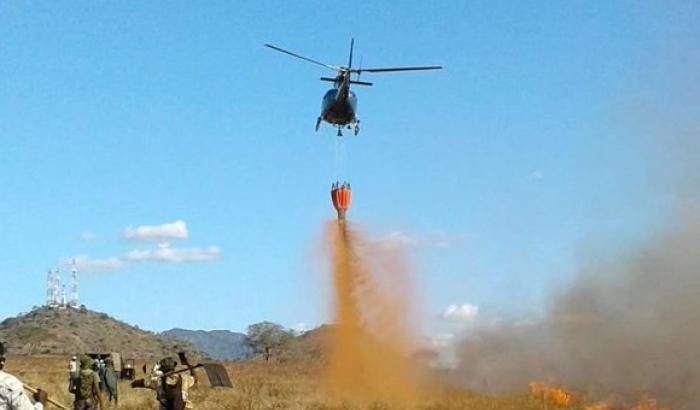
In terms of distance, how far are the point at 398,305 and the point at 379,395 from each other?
5461 mm

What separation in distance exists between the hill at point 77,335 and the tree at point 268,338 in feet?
27.7

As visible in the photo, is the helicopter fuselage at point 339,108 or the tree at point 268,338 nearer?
the helicopter fuselage at point 339,108

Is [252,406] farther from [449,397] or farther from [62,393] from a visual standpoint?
[449,397]

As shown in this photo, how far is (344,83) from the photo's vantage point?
3456cm

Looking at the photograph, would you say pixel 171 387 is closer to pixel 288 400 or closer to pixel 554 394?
pixel 288 400

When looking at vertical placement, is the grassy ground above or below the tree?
below

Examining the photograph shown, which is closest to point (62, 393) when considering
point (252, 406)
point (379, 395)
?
point (252, 406)

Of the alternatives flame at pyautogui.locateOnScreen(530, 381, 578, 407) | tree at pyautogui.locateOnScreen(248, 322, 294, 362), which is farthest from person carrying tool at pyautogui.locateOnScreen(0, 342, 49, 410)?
tree at pyautogui.locateOnScreen(248, 322, 294, 362)

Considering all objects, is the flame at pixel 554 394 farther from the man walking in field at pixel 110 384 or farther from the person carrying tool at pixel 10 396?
the person carrying tool at pixel 10 396

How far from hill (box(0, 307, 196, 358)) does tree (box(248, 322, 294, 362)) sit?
8443 mm

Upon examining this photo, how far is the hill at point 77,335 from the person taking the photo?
128m

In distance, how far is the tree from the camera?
119412 millimetres

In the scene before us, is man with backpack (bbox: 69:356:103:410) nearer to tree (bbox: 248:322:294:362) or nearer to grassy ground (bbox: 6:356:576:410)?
grassy ground (bbox: 6:356:576:410)

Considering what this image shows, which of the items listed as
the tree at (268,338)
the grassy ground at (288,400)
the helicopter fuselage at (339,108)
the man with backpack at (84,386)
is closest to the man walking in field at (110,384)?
the grassy ground at (288,400)
